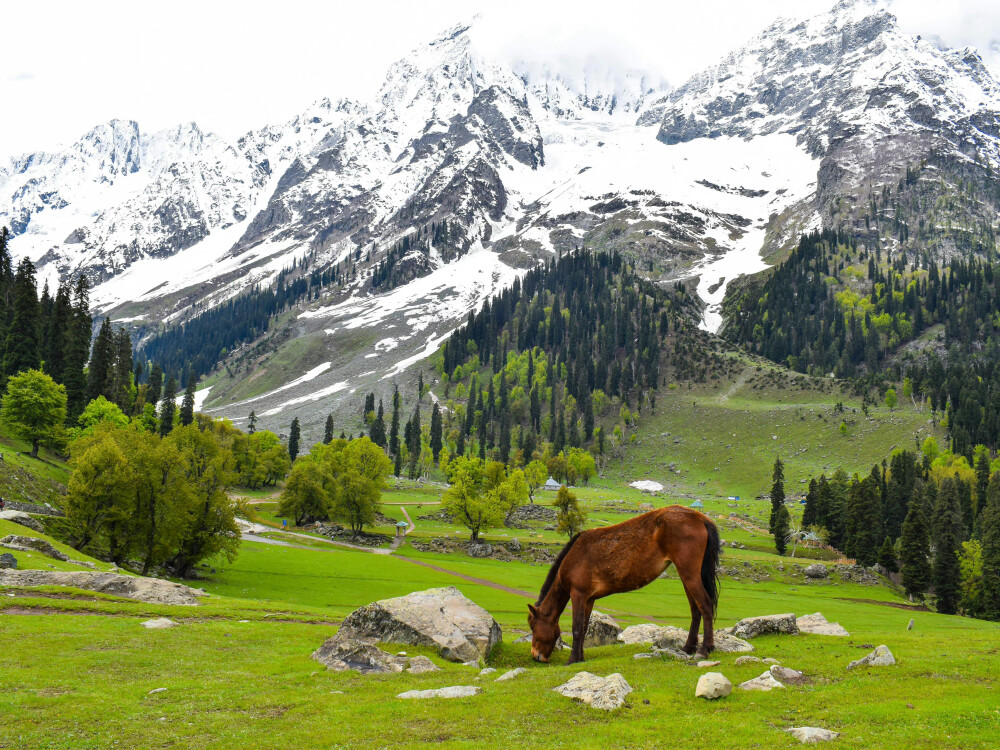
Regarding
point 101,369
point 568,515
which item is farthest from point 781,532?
point 101,369

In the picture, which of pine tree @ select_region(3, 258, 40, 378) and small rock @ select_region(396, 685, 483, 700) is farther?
pine tree @ select_region(3, 258, 40, 378)

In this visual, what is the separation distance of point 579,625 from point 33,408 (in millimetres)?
80518

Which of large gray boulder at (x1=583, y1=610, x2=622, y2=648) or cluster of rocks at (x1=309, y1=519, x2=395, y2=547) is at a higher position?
large gray boulder at (x1=583, y1=610, x2=622, y2=648)

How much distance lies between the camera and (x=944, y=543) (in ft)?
251

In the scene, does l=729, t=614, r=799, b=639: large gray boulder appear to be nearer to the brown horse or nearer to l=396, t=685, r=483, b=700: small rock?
the brown horse

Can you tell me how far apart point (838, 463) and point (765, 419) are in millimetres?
30815

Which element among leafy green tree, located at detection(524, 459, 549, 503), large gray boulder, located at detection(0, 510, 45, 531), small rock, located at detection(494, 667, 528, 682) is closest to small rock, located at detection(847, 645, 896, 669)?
small rock, located at detection(494, 667, 528, 682)

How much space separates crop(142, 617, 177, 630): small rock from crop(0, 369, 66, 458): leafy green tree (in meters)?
63.9

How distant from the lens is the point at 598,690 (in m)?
14.7

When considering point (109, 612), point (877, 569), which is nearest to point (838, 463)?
point (877, 569)

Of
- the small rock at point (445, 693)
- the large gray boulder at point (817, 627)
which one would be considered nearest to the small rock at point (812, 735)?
the small rock at point (445, 693)

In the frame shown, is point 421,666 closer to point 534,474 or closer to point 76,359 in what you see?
point 76,359

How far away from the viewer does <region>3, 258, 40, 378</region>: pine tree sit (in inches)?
3460

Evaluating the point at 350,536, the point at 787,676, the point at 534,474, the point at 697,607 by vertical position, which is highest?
the point at 697,607
